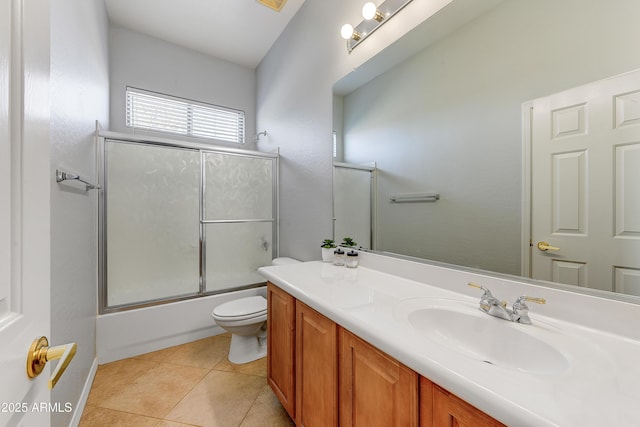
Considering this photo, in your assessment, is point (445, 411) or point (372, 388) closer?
point (445, 411)

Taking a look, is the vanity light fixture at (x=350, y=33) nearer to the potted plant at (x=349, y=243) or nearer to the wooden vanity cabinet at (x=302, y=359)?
the potted plant at (x=349, y=243)

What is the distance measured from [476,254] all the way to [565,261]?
0.27m

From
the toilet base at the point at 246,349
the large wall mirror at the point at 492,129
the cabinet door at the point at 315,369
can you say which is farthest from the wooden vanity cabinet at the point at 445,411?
the toilet base at the point at 246,349

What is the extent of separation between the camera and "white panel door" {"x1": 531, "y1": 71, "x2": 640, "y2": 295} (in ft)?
2.45

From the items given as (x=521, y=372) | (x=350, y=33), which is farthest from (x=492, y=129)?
(x=350, y=33)

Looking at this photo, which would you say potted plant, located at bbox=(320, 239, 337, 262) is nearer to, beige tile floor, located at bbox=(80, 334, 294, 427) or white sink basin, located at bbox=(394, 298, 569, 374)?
white sink basin, located at bbox=(394, 298, 569, 374)

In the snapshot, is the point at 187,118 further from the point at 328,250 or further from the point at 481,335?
the point at 481,335

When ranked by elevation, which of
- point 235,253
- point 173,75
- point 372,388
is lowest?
point 372,388

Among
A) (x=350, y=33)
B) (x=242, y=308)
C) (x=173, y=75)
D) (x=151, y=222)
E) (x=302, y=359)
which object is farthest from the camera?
(x=173, y=75)

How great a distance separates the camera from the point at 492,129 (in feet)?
3.40

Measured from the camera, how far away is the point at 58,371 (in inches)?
18.9

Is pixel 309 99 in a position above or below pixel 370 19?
below

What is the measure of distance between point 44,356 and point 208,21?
9.73ft

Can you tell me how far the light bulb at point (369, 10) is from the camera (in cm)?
143
